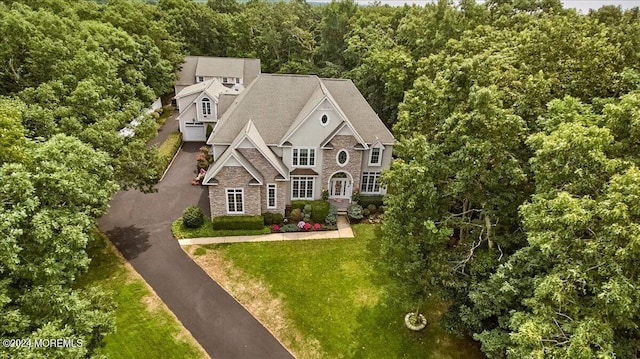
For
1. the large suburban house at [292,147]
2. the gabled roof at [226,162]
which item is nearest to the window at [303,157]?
the large suburban house at [292,147]

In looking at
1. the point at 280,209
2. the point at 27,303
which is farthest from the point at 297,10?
the point at 27,303

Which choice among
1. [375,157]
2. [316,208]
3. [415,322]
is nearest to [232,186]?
[316,208]

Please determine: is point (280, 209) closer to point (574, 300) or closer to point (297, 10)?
point (574, 300)

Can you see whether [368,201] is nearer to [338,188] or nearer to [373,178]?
[373,178]

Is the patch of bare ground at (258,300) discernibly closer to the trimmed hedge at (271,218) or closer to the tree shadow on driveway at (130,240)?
the tree shadow on driveway at (130,240)

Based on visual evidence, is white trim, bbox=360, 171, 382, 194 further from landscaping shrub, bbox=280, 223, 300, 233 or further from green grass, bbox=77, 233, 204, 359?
green grass, bbox=77, 233, 204, 359
